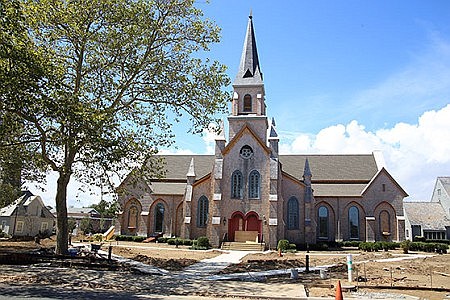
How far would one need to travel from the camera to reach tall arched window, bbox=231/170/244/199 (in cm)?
4112

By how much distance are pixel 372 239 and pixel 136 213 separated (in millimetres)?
27188

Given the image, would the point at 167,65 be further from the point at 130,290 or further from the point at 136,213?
the point at 136,213

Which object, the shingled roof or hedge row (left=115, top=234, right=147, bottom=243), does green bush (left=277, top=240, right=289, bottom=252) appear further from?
hedge row (left=115, top=234, right=147, bottom=243)

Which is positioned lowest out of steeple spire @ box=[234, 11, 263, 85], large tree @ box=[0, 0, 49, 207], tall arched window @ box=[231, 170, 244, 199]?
tall arched window @ box=[231, 170, 244, 199]

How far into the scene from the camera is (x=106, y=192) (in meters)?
20.9

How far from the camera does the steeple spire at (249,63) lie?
147 feet

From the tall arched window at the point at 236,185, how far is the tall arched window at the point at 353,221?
1397 centimetres

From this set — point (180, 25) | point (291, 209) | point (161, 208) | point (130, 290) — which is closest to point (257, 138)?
point (291, 209)

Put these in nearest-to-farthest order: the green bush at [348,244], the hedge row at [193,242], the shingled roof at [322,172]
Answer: the hedge row at [193,242]
the green bush at [348,244]
the shingled roof at [322,172]

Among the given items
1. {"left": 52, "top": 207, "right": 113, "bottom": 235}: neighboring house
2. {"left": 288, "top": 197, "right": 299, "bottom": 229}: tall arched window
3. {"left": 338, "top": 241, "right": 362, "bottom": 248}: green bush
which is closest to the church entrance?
{"left": 288, "top": 197, "right": 299, "bottom": 229}: tall arched window

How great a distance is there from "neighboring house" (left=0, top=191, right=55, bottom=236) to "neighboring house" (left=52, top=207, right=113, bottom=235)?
15.8 m

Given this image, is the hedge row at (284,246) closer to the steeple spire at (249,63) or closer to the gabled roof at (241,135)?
the gabled roof at (241,135)

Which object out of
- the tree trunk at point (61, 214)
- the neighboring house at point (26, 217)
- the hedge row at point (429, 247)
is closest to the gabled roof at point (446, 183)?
the hedge row at point (429, 247)

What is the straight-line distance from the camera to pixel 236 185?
4138 cm
